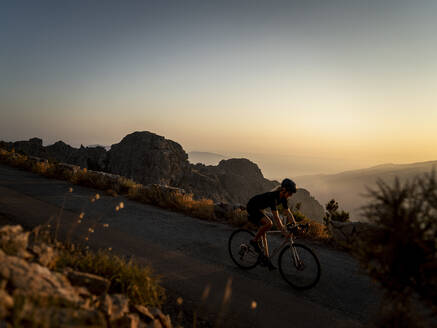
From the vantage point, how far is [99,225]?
872 cm

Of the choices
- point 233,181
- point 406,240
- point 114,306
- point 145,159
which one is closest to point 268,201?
point 406,240

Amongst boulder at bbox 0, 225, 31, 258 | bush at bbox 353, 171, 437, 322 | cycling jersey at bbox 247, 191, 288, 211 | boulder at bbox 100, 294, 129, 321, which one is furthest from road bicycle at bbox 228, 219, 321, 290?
boulder at bbox 0, 225, 31, 258

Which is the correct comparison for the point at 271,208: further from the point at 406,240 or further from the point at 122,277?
the point at 122,277

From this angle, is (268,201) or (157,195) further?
(157,195)

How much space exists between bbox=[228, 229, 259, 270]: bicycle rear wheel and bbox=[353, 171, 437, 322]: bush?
11.9 feet

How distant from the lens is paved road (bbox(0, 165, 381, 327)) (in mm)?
4676

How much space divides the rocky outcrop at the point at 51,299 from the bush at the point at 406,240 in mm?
2922

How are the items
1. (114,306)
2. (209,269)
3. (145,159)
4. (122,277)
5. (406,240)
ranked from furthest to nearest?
(145,159), (209,269), (122,277), (114,306), (406,240)

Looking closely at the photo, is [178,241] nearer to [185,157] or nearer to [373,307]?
[373,307]

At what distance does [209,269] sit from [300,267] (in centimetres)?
209

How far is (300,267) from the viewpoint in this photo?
239 inches

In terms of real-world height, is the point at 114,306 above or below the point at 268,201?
below

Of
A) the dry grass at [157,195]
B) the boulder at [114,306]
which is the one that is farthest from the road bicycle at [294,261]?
the dry grass at [157,195]

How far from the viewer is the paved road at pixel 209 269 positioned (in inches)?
184
